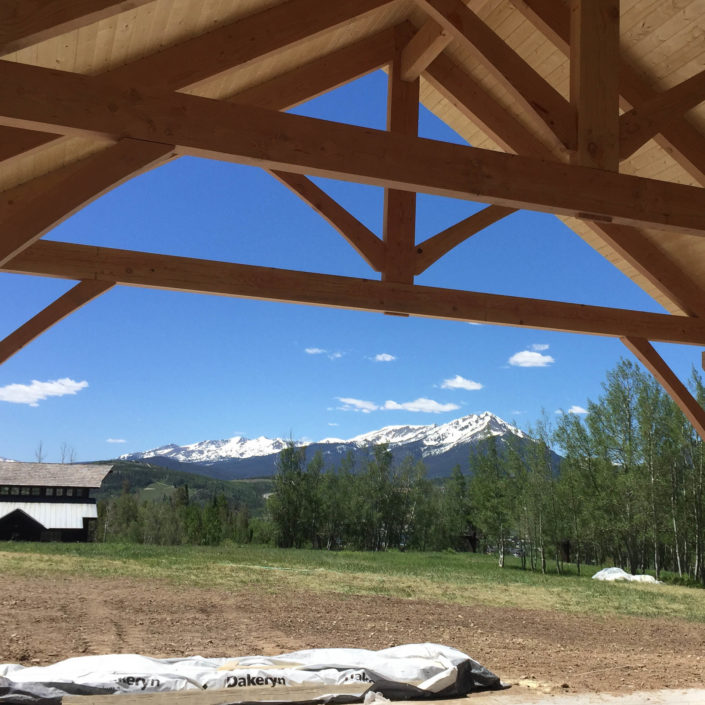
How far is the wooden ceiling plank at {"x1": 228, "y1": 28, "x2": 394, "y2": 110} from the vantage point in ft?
18.7

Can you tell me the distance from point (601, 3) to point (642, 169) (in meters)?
2.64

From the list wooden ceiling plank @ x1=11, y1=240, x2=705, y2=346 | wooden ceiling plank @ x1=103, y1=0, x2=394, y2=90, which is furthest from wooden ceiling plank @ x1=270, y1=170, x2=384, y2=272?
wooden ceiling plank @ x1=103, y1=0, x2=394, y2=90

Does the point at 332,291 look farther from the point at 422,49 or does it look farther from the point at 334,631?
the point at 334,631

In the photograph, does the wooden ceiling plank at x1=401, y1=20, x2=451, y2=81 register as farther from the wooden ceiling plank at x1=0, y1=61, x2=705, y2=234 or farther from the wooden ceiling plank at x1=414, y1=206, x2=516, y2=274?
the wooden ceiling plank at x1=0, y1=61, x2=705, y2=234

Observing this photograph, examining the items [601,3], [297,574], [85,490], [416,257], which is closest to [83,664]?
[416,257]

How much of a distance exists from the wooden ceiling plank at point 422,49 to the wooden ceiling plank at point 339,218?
48.2 inches

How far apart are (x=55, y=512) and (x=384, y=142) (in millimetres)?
31028

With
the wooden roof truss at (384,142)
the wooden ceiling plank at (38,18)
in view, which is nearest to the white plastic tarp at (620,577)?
the wooden roof truss at (384,142)

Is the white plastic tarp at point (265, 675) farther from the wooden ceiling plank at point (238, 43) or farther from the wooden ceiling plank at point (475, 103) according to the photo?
the wooden ceiling plank at point (475, 103)

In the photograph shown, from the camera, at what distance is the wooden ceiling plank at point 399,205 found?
609 centimetres

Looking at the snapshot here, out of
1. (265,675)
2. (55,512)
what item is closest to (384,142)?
(265,675)

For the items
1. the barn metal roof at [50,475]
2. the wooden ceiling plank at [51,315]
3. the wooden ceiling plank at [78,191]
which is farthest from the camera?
the barn metal roof at [50,475]

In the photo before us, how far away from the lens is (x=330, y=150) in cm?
326

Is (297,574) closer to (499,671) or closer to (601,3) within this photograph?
(499,671)
